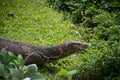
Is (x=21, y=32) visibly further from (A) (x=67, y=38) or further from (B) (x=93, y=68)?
(B) (x=93, y=68)

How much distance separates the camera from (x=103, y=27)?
6.51 m

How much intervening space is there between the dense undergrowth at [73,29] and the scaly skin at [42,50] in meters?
0.21

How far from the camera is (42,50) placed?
17.3 ft

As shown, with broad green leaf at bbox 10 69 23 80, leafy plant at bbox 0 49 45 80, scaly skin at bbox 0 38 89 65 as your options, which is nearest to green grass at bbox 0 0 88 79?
scaly skin at bbox 0 38 89 65

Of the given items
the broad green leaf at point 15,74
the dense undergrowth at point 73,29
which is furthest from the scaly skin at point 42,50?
the broad green leaf at point 15,74

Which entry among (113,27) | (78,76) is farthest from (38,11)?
(78,76)

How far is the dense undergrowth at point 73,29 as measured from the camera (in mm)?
5031

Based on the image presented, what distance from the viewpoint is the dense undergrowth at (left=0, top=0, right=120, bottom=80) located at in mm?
5031

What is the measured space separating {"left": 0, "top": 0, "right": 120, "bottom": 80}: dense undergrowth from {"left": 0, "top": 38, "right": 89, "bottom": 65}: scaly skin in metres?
0.21

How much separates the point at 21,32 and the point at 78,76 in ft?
6.79

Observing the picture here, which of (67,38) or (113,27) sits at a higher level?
(113,27)

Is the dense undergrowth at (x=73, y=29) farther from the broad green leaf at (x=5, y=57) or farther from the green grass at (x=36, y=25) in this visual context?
the broad green leaf at (x=5, y=57)

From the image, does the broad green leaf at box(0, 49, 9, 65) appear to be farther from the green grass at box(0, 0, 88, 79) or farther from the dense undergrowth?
the green grass at box(0, 0, 88, 79)

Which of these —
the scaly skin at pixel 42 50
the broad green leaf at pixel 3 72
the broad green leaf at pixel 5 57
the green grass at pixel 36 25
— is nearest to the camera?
the broad green leaf at pixel 3 72
